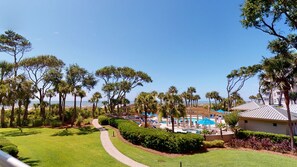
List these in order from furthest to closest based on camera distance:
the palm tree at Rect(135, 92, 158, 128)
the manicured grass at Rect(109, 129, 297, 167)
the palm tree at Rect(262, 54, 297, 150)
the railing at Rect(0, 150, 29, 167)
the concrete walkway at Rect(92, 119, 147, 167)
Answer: the palm tree at Rect(135, 92, 158, 128), the palm tree at Rect(262, 54, 297, 150), the concrete walkway at Rect(92, 119, 147, 167), the manicured grass at Rect(109, 129, 297, 167), the railing at Rect(0, 150, 29, 167)

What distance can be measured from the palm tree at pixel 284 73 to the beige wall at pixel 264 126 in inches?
156

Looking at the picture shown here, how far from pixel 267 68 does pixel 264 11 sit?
890cm

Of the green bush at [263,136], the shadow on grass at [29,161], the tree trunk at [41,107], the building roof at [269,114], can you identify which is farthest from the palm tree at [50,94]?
the building roof at [269,114]

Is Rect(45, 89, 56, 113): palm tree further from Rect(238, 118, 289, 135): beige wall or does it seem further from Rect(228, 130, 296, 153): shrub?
Rect(238, 118, 289, 135): beige wall

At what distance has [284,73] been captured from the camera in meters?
18.5

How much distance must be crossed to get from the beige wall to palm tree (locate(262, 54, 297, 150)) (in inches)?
156

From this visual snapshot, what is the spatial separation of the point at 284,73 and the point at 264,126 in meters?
7.61

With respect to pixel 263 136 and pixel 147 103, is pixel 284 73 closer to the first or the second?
pixel 263 136

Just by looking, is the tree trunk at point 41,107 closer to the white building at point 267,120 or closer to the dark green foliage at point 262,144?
the dark green foliage at point 262,144

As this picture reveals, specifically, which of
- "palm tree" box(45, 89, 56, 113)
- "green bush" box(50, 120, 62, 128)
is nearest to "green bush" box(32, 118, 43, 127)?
"green bush" box(50, 120, 62, 128)

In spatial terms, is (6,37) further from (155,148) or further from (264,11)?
(264,11)

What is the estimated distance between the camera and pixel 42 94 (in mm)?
37594

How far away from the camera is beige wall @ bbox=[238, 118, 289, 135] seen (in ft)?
69.8

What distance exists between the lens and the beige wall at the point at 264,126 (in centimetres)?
2129
